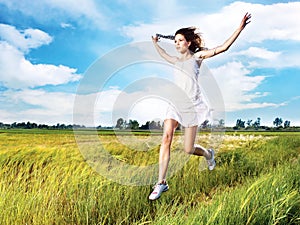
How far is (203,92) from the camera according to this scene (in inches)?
167

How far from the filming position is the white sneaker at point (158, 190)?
398 centimetres

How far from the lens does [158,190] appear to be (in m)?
4.07

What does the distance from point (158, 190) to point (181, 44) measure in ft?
4.64

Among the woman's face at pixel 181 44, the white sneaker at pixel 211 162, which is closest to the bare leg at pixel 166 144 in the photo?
the woman's face at pixel 181 44

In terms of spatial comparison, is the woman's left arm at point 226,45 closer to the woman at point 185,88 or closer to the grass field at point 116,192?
the woman at point 185,88

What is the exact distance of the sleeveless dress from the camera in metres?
4.09

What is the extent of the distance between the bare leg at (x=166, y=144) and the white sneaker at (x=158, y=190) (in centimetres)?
5

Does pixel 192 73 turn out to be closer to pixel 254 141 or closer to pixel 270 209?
pixel 270 209

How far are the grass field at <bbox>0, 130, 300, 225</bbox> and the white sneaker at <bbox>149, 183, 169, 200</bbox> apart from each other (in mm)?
60

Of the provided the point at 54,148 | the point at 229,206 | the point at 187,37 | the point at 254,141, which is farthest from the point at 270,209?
the point at 254,141

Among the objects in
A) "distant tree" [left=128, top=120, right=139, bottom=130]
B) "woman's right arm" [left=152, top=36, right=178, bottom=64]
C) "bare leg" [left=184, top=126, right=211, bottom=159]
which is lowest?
"bare leg" [left=184, top=126, right=211, bottom=159]

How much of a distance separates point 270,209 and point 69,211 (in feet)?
A: 5.25

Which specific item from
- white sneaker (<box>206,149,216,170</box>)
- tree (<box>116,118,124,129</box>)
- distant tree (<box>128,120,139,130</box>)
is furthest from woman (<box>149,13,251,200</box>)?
white sneaker (<box>206,149,216,170</box>)

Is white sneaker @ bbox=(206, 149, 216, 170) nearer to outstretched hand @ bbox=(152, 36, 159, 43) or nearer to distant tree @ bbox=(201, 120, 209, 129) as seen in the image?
distant tree @ bbox=(201, 120, 209, 129)
